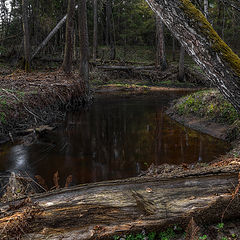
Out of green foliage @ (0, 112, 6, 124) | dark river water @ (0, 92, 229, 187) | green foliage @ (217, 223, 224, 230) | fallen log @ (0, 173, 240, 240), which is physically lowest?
dark river water @ (0, 92, 229, 187)

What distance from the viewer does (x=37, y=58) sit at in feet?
70.0

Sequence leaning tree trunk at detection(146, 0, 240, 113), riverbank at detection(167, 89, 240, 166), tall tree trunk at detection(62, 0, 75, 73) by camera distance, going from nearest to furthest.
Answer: leaning tree trunk at detection(146, 0, 240, 113)
riverbank at detection(167, 89, 240, 166)
tall tree trunk at detection(62, 0, 75, 73)

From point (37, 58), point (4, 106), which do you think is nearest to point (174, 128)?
point (4, 106)

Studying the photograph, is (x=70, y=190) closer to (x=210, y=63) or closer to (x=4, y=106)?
(x=210, y=63)

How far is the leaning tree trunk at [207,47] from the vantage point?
2834 mm

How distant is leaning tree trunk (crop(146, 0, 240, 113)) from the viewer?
283 centimetres

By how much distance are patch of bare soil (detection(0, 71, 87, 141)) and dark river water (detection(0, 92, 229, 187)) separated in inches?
27.7

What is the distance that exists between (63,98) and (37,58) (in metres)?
13.3

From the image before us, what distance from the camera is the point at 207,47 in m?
2.86

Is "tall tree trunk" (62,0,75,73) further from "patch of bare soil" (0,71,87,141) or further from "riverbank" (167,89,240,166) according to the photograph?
"riverbank" (167,89,240,166)

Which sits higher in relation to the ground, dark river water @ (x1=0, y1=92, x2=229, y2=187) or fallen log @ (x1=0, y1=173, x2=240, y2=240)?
fallen log @ (x1=0, y1=173, x2=240, y2=240)

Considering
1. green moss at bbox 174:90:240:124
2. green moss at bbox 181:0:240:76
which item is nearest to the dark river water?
green moss at bbox 174:90:240:124

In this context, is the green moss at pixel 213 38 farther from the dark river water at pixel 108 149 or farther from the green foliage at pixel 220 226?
the dark river water at pixel 108 149

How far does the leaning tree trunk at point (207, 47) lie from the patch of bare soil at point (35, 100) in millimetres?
5337
